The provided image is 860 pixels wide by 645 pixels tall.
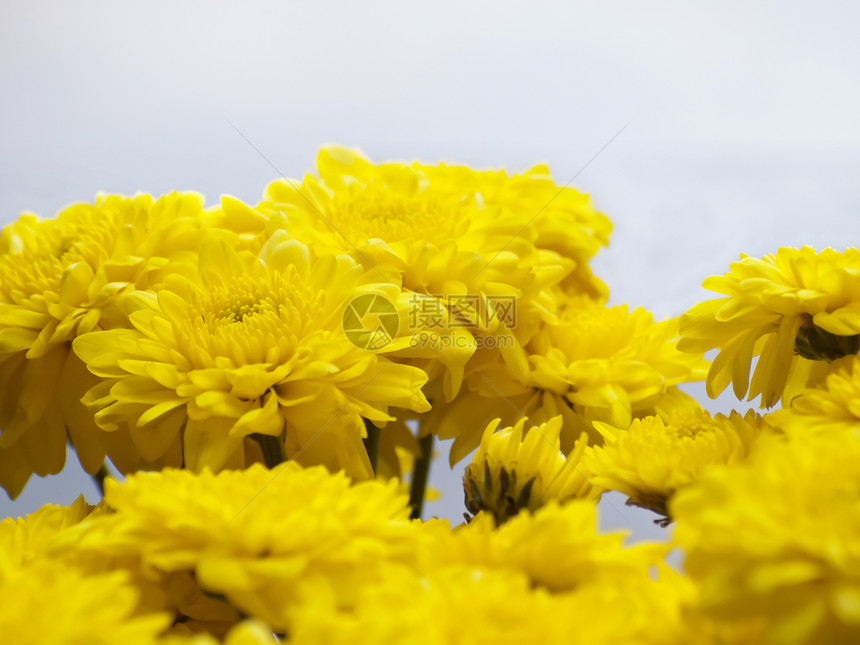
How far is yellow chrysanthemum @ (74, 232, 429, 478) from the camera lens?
0.43 metres

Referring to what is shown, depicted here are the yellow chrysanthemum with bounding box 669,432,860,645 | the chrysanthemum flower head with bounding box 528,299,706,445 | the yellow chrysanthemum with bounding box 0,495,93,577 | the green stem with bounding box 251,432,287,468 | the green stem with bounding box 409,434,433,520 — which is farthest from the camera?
the green stem with bounding box 409,434,433,520

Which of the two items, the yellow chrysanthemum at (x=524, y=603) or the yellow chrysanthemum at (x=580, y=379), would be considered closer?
the yellow chrysanthemum at (x=524, y=603)

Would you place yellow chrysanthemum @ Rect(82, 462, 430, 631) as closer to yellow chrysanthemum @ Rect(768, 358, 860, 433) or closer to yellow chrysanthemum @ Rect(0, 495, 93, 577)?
yellow chrysanthemum @ Rect(0, 495, 93, 577)

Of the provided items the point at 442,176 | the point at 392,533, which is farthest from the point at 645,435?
the point at 442,176

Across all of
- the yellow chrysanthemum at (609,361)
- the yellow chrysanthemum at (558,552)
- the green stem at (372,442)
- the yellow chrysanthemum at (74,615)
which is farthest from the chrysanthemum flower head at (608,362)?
the yellow chrysanthemum at (74,615)

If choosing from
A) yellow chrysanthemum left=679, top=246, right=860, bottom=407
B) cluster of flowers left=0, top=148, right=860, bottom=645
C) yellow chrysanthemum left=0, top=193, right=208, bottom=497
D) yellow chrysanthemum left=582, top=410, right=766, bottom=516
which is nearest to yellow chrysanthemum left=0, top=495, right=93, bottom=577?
cluster of flowers left=0, top=148, right=860, bottom=645

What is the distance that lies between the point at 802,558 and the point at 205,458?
0.31 m

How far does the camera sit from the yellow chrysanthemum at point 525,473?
42cm

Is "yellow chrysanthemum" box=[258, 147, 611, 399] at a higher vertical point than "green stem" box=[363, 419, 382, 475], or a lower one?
higher

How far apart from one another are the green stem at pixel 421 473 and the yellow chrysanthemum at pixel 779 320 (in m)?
0.24

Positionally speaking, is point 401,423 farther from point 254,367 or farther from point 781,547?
point 781,547

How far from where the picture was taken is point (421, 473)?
2.29 ft

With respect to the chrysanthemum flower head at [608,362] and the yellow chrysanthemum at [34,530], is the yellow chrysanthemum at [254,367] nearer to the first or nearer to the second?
the yellow chrysanthemum at [34,530]

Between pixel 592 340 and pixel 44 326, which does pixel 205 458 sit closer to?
pixel 44 326
